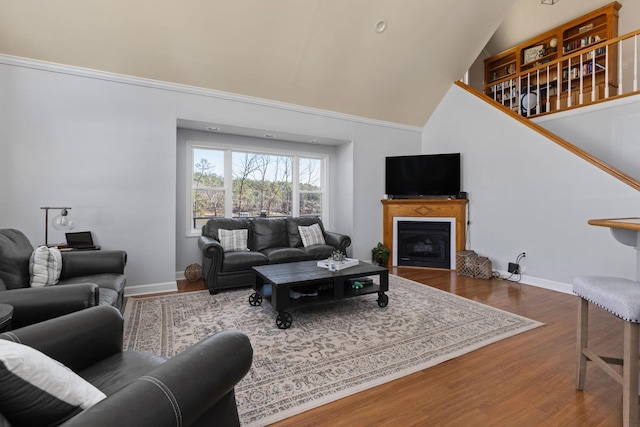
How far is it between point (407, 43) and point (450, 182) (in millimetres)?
2386

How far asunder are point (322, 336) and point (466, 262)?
3154 millimetres

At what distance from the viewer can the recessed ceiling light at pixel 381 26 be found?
4.02 m

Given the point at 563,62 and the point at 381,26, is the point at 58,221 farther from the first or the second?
the point at 563,62

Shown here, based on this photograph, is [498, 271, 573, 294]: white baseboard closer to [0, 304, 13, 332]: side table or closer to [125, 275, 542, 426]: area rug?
[125, 275, 542, 426]: area rug

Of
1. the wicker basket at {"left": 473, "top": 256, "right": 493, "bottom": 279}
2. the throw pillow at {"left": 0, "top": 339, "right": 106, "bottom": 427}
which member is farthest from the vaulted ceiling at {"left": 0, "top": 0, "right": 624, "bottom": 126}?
the throw pillow at {"left": 0, "top": 339, "right": 106, "bottom": 427}

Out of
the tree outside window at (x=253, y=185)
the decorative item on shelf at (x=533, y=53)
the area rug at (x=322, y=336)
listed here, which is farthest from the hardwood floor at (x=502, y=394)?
the decorative item on shelf at (x=533, y=53)

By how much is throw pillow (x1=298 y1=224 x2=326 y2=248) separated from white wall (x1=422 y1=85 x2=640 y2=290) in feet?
8.64

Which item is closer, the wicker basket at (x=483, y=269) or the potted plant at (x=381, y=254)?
the wicker basket at (x=483, y=269)

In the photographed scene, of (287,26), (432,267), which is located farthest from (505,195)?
(287,26)

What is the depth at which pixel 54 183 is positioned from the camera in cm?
341

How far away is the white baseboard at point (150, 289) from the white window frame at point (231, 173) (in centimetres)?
98

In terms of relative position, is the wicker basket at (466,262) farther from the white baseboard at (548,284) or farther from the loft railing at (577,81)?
the loft railing at (577,81)

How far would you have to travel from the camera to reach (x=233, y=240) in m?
4.32

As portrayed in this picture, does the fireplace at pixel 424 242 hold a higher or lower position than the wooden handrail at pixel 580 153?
lower
